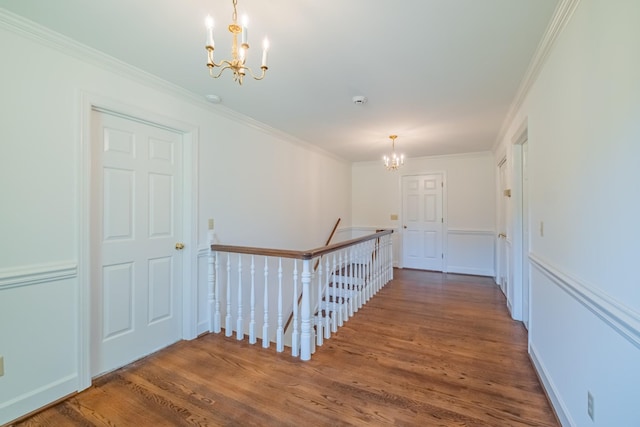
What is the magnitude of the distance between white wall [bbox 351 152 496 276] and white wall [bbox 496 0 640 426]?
11.5 feet

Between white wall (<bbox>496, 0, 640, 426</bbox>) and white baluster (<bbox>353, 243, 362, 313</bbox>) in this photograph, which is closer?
white wall (<bbox>496, 0, 640, 426</bbox>)

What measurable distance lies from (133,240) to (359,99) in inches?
94.7

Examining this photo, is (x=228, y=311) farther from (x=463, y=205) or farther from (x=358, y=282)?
(x=463, y=205)

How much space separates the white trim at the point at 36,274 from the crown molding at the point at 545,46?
11.0 ft

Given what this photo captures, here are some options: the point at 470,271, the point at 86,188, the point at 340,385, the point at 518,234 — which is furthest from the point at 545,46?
the point at 470,271

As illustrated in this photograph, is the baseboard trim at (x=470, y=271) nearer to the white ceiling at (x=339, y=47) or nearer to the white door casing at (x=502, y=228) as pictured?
the white door casing at (x=502, y=228)

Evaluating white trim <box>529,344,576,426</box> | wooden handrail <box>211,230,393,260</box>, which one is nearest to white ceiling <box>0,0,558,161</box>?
wooden handrail <box>211,230,393,260</box>

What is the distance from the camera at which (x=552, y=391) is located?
176cm

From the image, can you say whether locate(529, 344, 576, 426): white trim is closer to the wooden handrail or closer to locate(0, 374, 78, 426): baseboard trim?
the wooden handrail

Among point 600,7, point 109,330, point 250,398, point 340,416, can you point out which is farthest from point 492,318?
point 109,330

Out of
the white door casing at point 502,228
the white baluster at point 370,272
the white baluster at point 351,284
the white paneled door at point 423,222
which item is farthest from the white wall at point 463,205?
the white baluster at point 351,284

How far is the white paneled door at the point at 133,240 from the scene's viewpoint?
83.7 inches

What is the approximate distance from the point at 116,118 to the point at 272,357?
2319 millimetres

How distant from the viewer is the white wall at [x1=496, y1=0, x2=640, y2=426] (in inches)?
39.5
